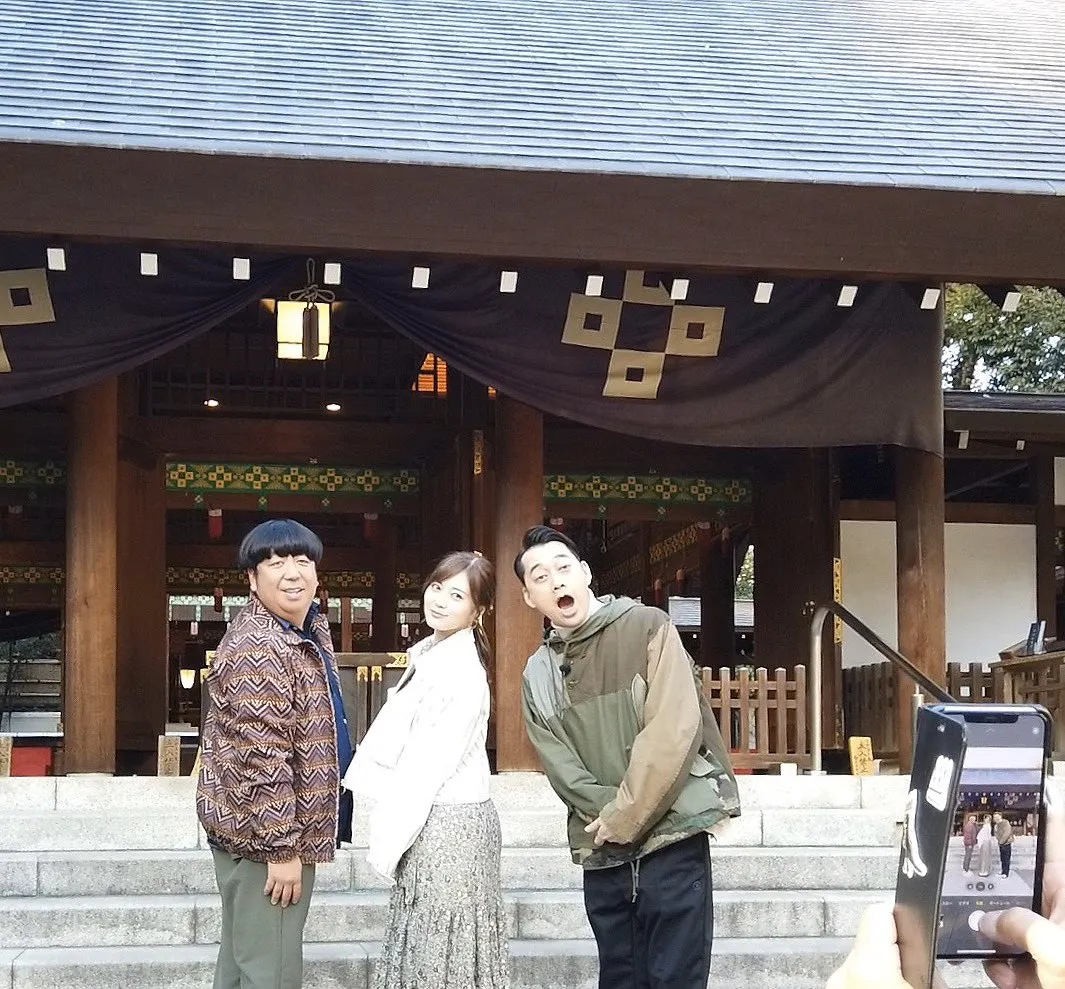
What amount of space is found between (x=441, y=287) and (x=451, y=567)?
3.26 m

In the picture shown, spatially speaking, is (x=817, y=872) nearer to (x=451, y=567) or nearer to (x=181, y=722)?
(x=451, y=567)

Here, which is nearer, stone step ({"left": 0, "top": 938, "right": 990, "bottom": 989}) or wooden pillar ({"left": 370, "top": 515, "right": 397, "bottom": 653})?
stone step ({"left": 0, "top": 938, "right": 990, "bottom": 989})

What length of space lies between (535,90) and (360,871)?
13.6ft

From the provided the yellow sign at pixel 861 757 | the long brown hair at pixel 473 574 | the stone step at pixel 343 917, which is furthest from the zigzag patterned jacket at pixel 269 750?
the yellow sign at pixel 861 757

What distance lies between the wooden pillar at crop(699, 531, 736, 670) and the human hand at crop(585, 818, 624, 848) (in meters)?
8.82

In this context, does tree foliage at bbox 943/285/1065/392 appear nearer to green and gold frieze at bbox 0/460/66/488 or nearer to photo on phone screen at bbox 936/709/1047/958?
green and gold frieze at bbox 0/460/66/488

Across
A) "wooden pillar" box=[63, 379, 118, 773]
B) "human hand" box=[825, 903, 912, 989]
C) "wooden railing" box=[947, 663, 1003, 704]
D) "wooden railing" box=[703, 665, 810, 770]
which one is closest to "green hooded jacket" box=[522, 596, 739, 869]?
"human hand" box=[825, 903, 912, 989]

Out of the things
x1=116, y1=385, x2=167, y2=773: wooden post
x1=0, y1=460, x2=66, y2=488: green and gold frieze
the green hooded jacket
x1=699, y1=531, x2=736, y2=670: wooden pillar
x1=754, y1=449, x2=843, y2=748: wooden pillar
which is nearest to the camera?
the green hooded jacket

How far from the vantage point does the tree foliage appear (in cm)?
2089

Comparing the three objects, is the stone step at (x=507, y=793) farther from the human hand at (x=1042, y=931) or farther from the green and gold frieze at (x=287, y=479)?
the human hand at (x=1042, y=931)

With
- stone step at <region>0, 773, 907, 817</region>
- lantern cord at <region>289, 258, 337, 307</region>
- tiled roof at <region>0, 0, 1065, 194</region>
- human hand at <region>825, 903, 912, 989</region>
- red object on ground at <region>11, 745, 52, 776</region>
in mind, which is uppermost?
tiled roof at <region>0, 0, 1065, 194</region>

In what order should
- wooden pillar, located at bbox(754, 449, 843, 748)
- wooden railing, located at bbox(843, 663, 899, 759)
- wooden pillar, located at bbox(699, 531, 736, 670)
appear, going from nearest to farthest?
wooden railing, located at bbox(843, 663, 899, 759) → wooden pillar, located at bbox(754, 449, 843, 748) → wooden pillar, located at bbox(699, 531, 736, 670)

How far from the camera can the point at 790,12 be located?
10781 millimetres

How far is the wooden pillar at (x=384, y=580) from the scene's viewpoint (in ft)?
44.1
